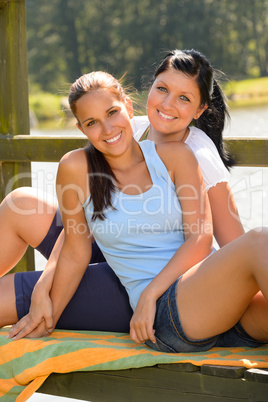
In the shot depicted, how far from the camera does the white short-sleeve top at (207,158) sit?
76.6 inches

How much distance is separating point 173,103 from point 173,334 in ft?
2.69

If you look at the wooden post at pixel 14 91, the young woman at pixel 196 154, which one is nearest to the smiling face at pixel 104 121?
the young woman at pixel 196 154

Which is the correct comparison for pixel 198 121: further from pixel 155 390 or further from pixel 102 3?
pixel 102 3

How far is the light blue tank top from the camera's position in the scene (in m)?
1.78

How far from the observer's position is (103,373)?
5.65ft

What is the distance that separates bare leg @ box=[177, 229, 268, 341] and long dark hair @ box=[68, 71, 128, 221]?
36 centimetres

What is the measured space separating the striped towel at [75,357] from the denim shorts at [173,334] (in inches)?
0.8

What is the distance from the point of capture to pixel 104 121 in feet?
5.98

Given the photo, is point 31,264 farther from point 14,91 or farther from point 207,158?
point 207,158

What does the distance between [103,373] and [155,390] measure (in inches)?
6.5

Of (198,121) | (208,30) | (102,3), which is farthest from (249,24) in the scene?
(198,121)

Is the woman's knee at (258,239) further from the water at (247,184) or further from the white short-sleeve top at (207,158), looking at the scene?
the water at (247,184)

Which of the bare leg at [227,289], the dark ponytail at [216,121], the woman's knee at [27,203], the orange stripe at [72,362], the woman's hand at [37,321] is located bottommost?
the orange stripe at [72,362]

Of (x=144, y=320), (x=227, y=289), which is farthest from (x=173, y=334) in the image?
(x=227, y=289)
